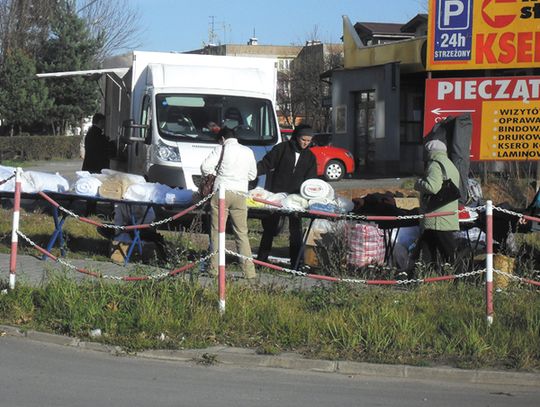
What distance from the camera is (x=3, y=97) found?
4928 centimetres

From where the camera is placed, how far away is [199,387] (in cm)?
732

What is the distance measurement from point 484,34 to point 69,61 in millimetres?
37925

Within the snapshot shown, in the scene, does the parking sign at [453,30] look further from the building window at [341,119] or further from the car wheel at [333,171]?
the building window at [341,119]

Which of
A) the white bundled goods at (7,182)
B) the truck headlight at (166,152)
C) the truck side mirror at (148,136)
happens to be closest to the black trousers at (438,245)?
the white bundled goods at (7,182)

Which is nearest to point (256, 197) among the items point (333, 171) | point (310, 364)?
point (310, 364)

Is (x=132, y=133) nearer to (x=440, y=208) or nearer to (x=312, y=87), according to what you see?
(x=440, y=208)

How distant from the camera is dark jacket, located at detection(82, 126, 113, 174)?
60.4 ft

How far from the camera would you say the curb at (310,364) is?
7.60 meters

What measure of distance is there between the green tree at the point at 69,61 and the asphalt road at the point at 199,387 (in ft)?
143

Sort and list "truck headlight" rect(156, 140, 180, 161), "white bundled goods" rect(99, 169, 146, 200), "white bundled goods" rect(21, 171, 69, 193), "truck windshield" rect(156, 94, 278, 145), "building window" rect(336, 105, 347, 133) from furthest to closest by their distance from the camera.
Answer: "building window" rect(336, 105, 347, 133), "truck windshield" rect(156, 94, 278, 145), "truck headlight" rect(156, 140, 180, 161), "white bundled goods" rect(21, 171, 69, 193), "white bundled goods" rect(99, 169, 146, 200)

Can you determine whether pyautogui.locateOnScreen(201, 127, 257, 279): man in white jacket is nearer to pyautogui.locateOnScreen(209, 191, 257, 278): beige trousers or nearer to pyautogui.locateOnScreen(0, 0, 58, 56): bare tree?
pyautogui.locateOnScreen(209, 191, 257, 278): beige trousers

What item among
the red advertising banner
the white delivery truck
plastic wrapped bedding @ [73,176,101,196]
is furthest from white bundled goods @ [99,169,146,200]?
the red advertising banner

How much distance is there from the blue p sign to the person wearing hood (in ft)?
19.0

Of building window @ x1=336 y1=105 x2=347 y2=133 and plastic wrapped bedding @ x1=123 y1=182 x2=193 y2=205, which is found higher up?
building window @ x1=336 y1=105 x2=347 y2=133
